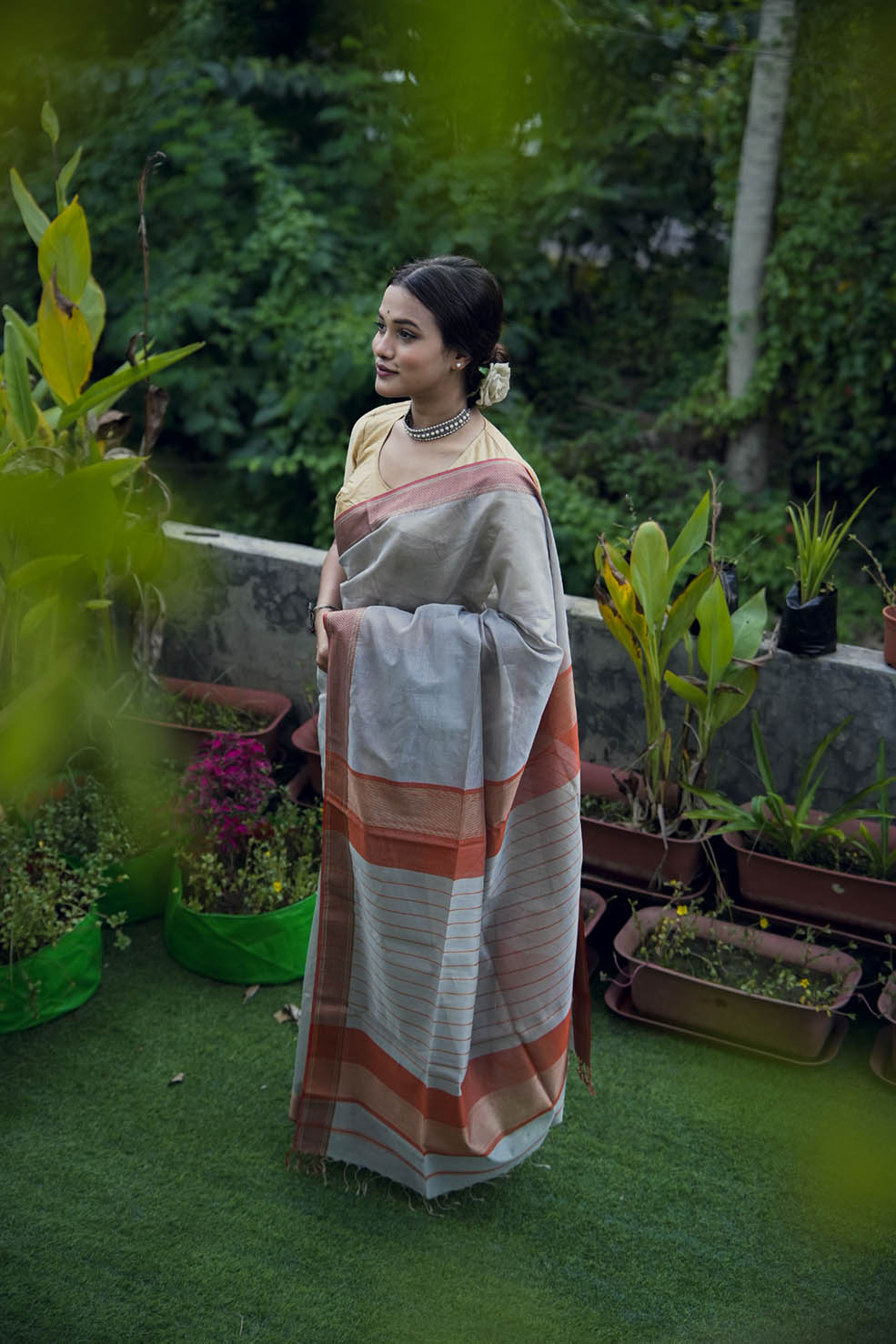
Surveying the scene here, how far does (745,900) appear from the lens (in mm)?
3051

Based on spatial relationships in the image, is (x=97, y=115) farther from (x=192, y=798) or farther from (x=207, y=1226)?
(x=207, y=1226)

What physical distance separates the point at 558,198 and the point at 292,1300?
5576 mm

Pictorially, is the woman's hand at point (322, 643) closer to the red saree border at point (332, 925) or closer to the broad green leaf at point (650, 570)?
the red saree border at point (332, 925)

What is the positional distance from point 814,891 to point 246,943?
4.78ft

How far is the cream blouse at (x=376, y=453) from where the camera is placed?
6.78ft

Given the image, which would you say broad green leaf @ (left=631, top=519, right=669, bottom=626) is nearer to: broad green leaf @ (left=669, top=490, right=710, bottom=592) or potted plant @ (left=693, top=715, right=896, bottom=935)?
broad green leaf @ (left=669, top=490, right=710, bottom=592)

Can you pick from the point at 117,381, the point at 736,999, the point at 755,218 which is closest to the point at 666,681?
the point at 736,999

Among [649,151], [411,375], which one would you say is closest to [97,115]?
[649,151]

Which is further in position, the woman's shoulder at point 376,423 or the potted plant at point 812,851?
the potted plant at point 812,851

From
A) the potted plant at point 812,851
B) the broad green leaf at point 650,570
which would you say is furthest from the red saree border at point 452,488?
the potted plant at point 812,851

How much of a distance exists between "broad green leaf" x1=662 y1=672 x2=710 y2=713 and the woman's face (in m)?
1.13

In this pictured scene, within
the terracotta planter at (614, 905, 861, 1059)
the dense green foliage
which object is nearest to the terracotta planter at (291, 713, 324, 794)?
the terracotta planter at (614, 905, 861, 1059)

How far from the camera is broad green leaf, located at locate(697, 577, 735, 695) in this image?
2.79m

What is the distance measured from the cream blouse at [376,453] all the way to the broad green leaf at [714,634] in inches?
32.4
